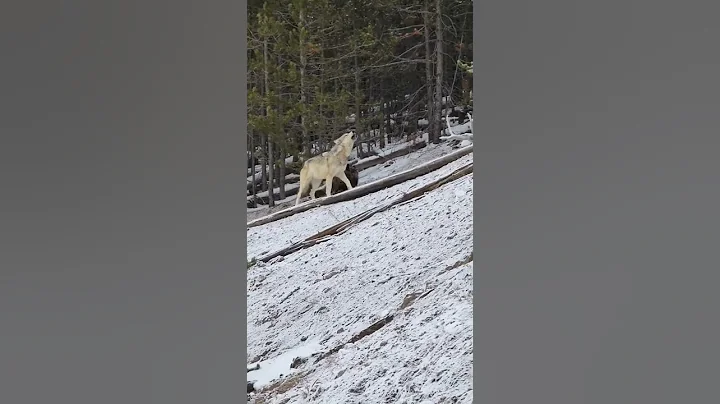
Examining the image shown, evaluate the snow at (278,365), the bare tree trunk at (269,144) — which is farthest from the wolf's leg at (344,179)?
the snow at (278,365)

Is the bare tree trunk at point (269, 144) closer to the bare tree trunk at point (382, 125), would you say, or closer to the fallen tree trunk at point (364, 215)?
the fallen tree trunk at point (364, 215)

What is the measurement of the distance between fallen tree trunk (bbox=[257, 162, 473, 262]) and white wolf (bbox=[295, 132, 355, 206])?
214 millimetres

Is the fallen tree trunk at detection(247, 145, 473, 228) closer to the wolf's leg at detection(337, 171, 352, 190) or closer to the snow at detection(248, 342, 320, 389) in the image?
the wolf's leg at detection(337, 171, 352, 190)

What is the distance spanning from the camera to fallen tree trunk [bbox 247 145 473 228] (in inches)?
151
